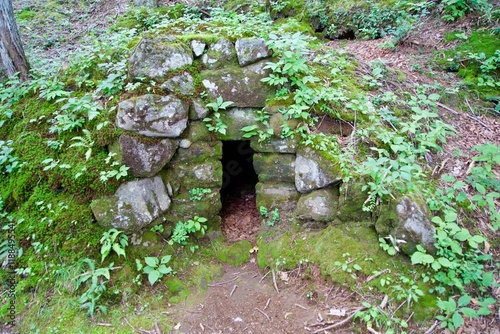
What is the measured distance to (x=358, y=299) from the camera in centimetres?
338

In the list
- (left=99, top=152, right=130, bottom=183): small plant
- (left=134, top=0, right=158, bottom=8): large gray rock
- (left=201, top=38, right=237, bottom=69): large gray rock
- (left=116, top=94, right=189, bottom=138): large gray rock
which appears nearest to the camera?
(left=99, top=152, right=130, bottom=183): small plant

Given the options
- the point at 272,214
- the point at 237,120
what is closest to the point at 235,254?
the point at 272,214

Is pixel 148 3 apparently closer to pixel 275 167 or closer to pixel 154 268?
pixel 275 167

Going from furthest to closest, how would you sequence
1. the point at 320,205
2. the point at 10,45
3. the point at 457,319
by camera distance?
the point at 10,45
the point at 320,205
the point at 457,319

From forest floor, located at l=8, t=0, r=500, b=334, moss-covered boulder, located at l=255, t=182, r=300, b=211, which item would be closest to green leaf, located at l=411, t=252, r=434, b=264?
forest floor, located at l=8, t=0, r=500, b=334

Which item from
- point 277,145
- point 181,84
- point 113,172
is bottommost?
point 277,145

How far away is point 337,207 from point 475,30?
4.91 metres

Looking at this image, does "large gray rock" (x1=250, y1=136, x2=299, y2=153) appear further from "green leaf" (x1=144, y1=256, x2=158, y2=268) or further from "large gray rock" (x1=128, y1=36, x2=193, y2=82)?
"green leaf" (x1=144, y1=256, x2=158, y2=268)

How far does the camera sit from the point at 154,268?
3.84 meters

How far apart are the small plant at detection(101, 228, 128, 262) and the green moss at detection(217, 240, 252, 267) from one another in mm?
1262

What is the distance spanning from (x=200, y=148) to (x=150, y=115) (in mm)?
795

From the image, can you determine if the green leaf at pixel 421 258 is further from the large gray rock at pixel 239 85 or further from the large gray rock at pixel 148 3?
the large gray rock at pixel 148 3

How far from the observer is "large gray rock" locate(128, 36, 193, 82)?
4.04 m

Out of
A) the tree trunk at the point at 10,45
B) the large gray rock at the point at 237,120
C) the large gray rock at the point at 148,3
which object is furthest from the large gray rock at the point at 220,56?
the large gray rock at the point at 148,3
